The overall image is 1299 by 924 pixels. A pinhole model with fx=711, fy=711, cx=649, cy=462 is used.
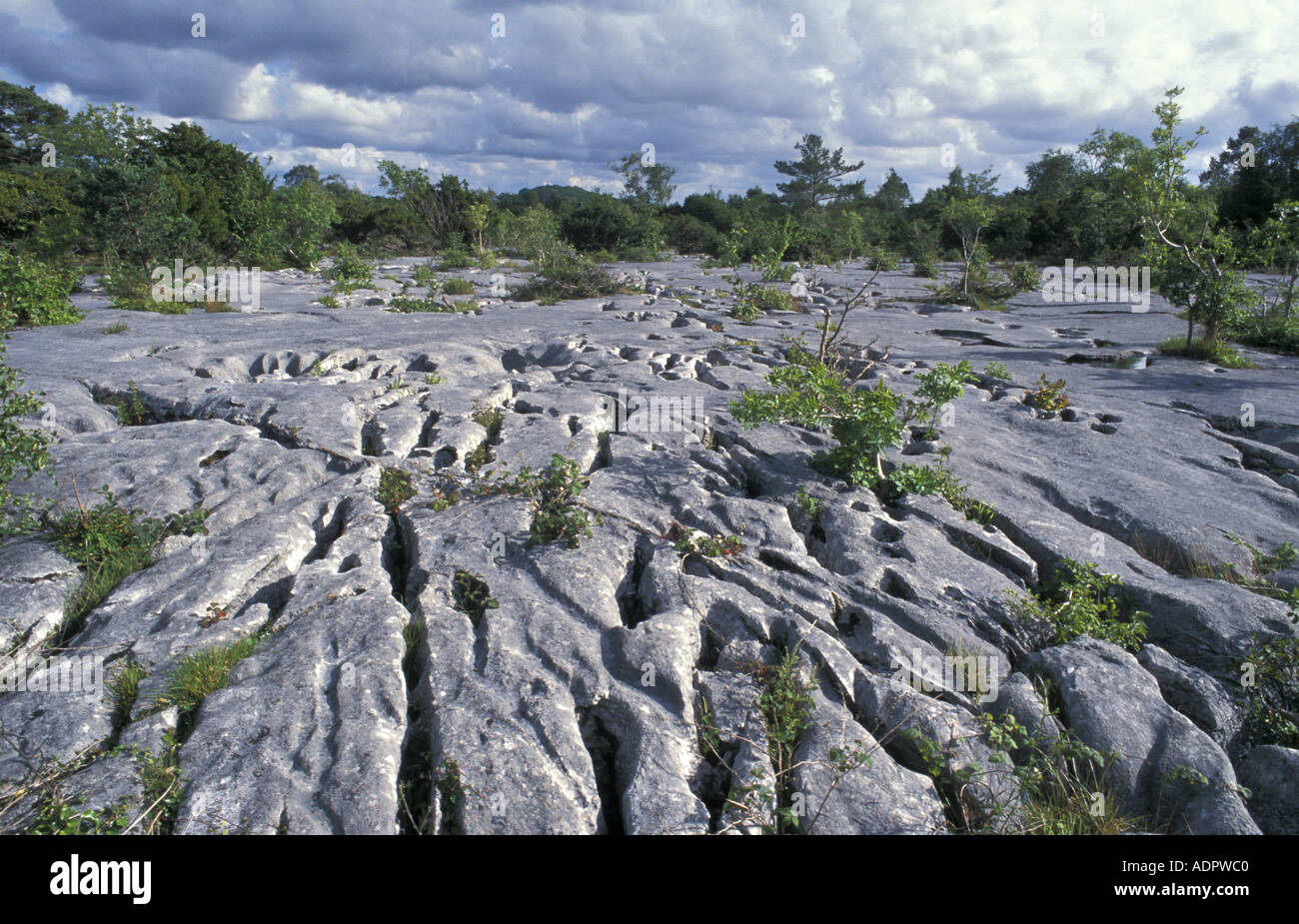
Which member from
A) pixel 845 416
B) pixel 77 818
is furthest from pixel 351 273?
pixel 77 818

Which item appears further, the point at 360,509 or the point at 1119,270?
the point at 1119,270

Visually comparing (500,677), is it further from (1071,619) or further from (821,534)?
(1071,619)

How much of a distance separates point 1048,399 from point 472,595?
825 centimetres

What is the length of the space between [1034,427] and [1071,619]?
446 cm

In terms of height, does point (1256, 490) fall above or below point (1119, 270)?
below

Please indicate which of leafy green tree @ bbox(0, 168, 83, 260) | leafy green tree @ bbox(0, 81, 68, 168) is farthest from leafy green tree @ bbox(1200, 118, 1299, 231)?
leafy green tree @ bbox(0, 81, 68, 168)

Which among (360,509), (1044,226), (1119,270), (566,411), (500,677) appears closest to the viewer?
(500,677)

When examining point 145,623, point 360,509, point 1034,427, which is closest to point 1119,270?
point 1034,427

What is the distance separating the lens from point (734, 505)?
20.9ft

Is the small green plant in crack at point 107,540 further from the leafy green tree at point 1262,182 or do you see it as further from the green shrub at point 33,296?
the leafy green tree at point 1262,182

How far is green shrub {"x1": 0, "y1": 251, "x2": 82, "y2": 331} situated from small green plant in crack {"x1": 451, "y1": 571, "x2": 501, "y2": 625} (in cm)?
1130

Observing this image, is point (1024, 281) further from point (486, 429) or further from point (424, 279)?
point (486, 429)

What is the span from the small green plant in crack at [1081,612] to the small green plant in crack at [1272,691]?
2.06 ft
